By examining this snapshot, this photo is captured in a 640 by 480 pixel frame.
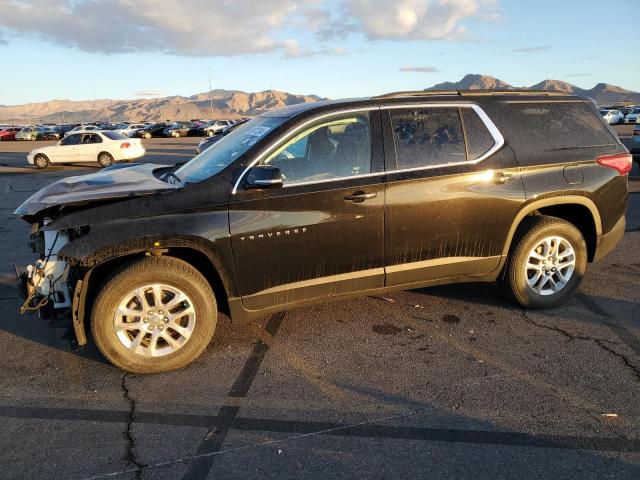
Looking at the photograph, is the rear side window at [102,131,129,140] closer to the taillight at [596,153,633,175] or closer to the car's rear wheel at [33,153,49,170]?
the car's rear wheel at [33,153,49,170]

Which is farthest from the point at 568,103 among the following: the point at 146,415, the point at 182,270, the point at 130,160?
the point at 130,160

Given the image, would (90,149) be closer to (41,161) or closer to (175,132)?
(41,161)

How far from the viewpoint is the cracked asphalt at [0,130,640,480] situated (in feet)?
8.80

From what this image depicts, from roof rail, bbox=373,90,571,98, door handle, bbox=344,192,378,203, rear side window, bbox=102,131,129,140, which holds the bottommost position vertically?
door handle, bbox=344,192,378,203

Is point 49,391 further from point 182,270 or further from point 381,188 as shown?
point 381,188

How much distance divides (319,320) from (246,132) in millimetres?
1763

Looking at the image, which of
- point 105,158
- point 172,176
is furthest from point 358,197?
point 105,158

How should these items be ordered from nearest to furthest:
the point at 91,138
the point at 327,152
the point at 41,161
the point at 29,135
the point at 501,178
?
the point at 327,152 → the point at 501,178 → the point at 41,161 → the point at 91,138 → the point at 29,135

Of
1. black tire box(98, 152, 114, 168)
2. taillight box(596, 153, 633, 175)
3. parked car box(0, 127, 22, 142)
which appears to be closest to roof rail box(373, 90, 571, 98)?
taillight box(596, 153, 633, 175)

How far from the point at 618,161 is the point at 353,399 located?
3.37 metres

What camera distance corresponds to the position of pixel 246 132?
4293 mm

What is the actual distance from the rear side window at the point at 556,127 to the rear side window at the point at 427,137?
21.7 inches

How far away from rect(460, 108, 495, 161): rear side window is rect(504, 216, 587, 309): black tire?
32.0 inches

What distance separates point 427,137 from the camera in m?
4.14
